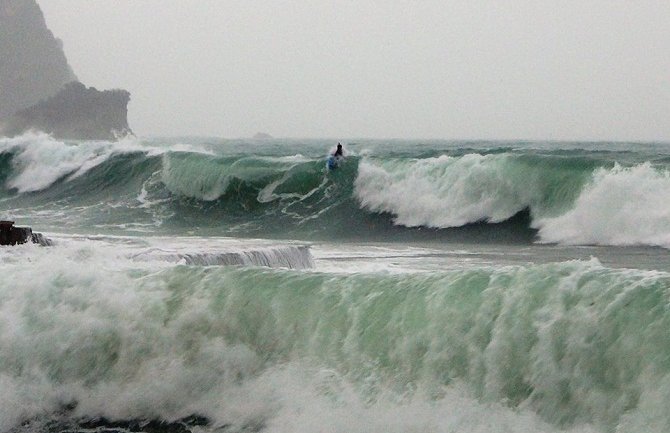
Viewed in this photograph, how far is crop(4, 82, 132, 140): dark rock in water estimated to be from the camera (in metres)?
128

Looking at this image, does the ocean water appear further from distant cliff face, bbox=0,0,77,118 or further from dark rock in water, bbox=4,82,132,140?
distant cliff face, bbox=0,0,77,118

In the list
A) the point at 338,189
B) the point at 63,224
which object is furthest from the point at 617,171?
the point at 63,224

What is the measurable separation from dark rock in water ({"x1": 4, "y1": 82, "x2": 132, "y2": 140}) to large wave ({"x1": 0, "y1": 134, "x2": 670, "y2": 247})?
100072mm

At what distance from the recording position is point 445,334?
297 inches

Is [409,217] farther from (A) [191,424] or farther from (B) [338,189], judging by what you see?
(A) [191,424]

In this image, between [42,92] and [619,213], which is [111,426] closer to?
[619,213]

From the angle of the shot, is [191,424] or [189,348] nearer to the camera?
[191,424]

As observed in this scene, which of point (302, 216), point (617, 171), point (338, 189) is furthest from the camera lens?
point (338, 189)

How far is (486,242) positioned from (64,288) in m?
11.8

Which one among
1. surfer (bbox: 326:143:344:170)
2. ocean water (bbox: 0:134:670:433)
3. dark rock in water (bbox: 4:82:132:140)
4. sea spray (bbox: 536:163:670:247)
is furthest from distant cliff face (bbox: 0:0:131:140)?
ocean water (bbox: 0:134:670:433)

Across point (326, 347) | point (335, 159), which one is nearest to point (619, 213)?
point (335, 159)

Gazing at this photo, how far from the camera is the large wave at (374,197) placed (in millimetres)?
20500

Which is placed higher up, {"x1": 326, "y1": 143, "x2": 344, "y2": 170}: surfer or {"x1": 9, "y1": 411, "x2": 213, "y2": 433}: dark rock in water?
{"x1": 326, "y1": 143, "x2": 344, "y2": 170}: surfer

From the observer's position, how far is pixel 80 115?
12950 centimetres
